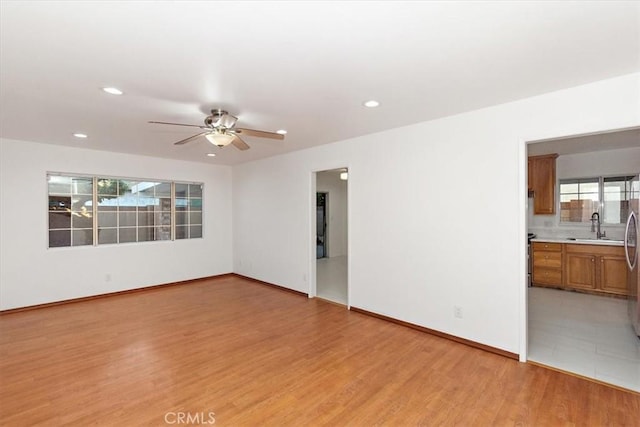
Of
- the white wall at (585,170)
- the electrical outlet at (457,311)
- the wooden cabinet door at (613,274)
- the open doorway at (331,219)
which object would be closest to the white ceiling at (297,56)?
the electrical outlet at (457,311)

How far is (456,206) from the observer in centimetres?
333

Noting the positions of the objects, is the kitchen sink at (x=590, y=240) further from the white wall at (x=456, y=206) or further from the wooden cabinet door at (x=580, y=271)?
the white wall at (x=456, y=206)

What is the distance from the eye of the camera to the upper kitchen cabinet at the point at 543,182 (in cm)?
555

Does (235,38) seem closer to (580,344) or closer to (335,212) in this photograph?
(580,344)

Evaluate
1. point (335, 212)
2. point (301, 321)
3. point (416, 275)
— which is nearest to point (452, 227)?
point (416, 275)

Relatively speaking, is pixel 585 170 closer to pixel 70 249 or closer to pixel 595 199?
pixel 595 199

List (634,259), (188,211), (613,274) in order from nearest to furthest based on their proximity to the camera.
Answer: (634,259)
(613,274)
(188,211)

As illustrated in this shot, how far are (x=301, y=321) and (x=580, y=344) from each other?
3.04 meters

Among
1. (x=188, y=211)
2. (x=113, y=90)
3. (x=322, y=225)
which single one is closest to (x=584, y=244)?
(x=322, y=225)

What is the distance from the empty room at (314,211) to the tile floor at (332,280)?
189 millimetres

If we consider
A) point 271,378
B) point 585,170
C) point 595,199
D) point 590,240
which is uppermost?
point 585,170

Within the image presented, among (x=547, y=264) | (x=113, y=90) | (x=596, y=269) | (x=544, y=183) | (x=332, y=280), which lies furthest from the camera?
(x=332, y=280)

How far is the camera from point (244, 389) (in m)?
2.45

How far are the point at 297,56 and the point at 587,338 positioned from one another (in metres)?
4.08
